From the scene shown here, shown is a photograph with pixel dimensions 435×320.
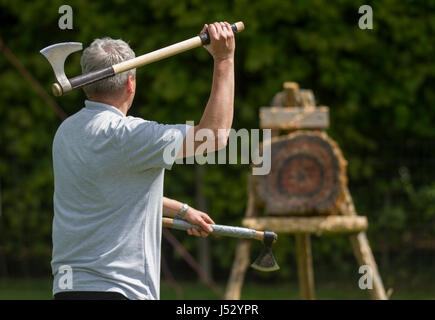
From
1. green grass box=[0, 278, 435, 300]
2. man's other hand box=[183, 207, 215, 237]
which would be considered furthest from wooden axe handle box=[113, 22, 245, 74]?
green grass box=[0, 278, 435, 300]

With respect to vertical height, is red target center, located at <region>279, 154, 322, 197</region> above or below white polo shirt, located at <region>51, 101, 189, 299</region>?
above

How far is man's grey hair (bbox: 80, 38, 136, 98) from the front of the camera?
2438mm

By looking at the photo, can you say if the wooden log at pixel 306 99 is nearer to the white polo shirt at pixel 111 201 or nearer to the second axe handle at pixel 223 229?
the second axe handle at pixel 223 229

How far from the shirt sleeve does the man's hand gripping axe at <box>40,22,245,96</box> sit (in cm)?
18

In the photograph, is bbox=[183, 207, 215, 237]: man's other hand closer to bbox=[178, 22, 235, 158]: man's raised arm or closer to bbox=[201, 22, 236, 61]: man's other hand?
bbox=[178, 22, 235, 158]: man's raised arm

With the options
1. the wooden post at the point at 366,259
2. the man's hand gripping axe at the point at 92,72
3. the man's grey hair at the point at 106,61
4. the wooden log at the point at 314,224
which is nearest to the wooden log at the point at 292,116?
the wooden post at the point at 366,259

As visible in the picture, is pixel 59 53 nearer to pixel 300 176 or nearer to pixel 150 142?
pixel 150 142

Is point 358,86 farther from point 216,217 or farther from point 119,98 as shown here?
point 119,98

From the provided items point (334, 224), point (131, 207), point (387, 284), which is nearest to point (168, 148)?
point (131, 207)

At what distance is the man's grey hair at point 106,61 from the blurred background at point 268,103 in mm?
4341

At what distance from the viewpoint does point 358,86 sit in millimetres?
7012

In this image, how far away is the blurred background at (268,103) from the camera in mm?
6926

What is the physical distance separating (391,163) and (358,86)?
2.43 ft

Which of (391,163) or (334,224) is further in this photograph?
(391,163)
